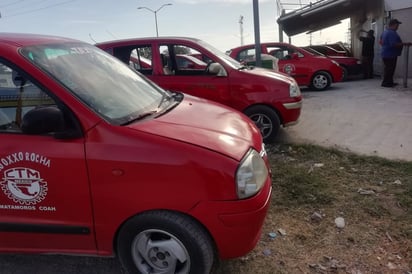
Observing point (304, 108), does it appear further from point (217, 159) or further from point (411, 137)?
point (217, 159)

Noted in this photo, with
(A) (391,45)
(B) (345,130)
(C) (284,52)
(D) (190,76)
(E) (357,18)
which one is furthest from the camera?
(E) (357,18)

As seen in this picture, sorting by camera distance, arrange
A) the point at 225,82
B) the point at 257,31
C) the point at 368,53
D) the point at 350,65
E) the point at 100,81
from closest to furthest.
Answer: the point at 100,81, the point at 225,82, the point at 257,31, the point at 368,53, the point at 350,65

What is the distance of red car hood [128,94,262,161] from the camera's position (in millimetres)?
2633

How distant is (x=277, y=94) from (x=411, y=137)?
209cm

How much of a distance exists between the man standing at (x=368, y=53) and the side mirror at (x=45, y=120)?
44.6ft

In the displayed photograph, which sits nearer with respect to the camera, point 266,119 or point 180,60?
point 266,119

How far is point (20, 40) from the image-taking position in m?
2.88

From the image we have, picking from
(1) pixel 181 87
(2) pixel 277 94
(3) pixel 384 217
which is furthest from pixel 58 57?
(2) pixel 277 94

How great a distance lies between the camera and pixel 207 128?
2875 millimetres

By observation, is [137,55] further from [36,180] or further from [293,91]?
[36,180]

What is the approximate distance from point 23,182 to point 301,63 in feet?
34.6

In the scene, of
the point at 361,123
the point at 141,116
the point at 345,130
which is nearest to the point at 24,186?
the point at 141,116

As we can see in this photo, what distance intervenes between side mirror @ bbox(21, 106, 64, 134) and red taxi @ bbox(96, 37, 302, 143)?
3789 mm

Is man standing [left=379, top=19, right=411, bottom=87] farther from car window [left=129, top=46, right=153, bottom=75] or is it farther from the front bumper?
the front bumper
